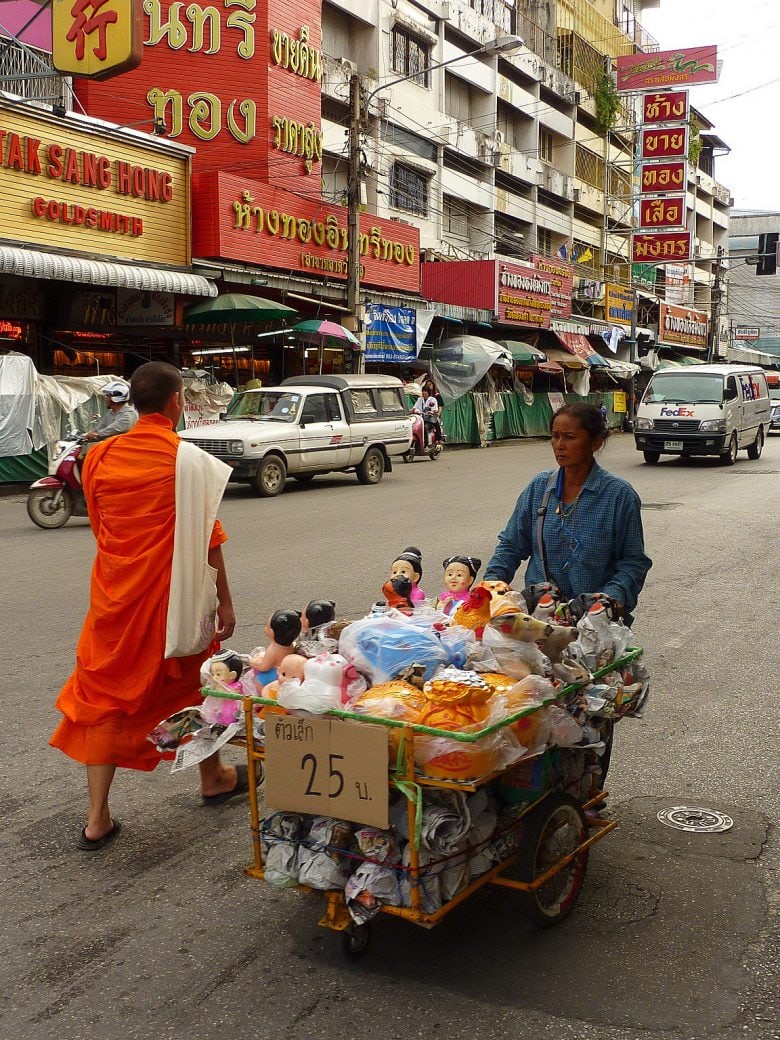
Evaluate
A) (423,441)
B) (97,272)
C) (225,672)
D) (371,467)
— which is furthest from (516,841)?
(423,441)

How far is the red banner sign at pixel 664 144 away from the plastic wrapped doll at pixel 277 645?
41.1 metres

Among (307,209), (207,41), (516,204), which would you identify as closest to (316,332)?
(307,209)

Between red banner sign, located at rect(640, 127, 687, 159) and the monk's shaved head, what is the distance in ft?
132

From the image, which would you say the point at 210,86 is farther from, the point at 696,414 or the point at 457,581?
the point at 457,581

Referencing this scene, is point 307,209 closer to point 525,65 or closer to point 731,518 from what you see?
point 731,518

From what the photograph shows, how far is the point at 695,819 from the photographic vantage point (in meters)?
4.15

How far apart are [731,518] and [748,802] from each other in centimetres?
943

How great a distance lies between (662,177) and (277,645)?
41.9 metres

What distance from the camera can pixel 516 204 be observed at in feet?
133

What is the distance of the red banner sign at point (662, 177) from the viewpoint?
40.9 metres

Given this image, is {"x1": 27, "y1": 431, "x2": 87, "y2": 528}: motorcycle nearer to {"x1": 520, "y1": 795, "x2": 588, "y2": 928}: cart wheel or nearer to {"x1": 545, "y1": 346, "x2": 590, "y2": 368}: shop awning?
{"x1": 520, "y1": 795, "x2": 588, "y2": 928}: cart wheel

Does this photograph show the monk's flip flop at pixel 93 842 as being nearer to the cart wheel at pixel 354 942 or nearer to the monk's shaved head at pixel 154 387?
the cart wheel at pixel 354 942

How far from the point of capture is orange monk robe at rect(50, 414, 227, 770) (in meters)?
3.90

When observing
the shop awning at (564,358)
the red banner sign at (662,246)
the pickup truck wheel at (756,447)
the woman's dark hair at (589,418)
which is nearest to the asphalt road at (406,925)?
the woman's dark hair at (589,418)
